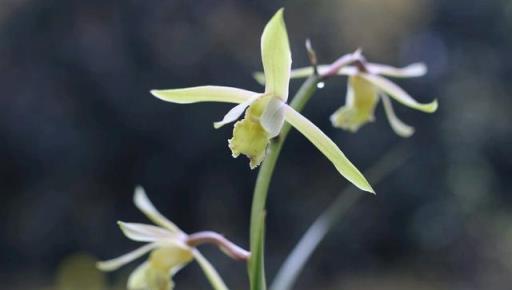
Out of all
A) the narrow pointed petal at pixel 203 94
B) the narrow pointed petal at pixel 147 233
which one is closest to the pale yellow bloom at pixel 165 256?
the narrow pointed petal at pixel 147 233

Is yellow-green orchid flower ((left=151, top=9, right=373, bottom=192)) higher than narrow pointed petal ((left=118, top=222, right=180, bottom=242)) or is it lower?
higher

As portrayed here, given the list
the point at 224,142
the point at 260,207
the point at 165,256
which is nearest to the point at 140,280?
the point at 165,256

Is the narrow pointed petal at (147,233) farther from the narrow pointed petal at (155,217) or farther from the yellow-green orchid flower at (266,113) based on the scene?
the yellow-green orchid flower at (266,113)

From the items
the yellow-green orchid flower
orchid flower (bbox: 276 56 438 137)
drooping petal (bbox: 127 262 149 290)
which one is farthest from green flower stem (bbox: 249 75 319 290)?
drooping petal (bbox: 127 262 149 290)

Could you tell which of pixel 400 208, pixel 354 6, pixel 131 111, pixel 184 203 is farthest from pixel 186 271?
pixel 354 6

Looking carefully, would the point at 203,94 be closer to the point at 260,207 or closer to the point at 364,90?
the point at 260,207

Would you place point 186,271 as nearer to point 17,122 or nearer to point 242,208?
point 242,208

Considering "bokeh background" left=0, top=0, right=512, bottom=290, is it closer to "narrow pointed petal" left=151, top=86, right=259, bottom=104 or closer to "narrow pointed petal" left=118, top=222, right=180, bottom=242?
"narrow pointed petal" left=118, top=222, right=180, bottom=242
